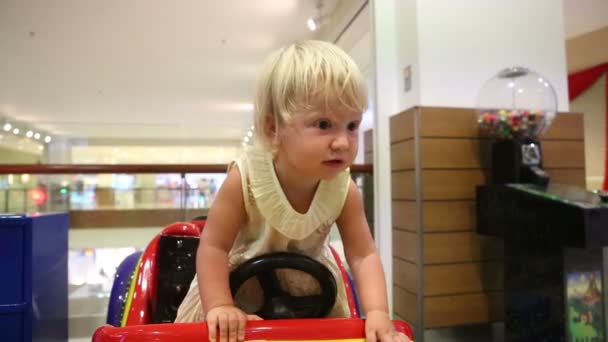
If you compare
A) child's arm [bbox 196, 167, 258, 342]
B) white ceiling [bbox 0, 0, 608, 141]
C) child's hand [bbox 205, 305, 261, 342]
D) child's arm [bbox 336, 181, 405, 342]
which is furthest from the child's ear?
white ceiling [bbox 0, 0, 608, 141]

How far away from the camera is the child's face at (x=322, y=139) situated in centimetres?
74

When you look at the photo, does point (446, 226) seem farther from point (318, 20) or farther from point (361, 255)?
point (318, 20)

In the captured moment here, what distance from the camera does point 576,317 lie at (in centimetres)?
176

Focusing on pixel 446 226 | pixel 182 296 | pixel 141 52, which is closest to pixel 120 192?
pixel 141 52

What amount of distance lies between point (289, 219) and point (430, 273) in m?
1.51

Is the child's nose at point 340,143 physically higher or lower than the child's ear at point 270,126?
lower

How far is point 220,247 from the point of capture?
0.84 meters

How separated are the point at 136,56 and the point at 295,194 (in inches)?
208

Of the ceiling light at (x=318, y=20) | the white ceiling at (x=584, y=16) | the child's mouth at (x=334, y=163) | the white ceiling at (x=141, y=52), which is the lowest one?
the child's mouth at (x=334, y=163)

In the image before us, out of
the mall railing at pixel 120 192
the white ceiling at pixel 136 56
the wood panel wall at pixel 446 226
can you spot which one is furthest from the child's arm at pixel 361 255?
the white ceiling at pixel 136 56

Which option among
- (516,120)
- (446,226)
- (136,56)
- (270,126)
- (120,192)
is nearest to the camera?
(270,126)

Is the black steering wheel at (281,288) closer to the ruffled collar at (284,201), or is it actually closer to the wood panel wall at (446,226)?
the ruffled collar at (284,201)

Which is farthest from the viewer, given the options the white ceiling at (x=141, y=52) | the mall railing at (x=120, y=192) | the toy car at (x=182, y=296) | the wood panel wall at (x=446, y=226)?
the white ceiling at (x=141, y=52)

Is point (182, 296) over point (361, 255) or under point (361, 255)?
under
